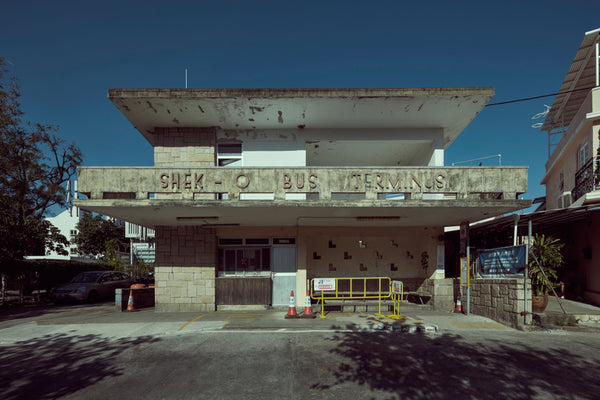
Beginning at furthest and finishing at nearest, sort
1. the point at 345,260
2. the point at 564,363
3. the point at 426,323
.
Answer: the point at 345,260
the point at 426,323
the point at 564,363

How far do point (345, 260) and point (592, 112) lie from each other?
11.7 meters

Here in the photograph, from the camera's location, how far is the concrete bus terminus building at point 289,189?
10164 millimetres

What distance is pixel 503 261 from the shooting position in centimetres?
1043

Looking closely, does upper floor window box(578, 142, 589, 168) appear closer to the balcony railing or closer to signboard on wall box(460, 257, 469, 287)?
the balcony railing

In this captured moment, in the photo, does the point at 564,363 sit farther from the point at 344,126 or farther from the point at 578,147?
the point at 578,147

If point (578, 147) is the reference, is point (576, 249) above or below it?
below

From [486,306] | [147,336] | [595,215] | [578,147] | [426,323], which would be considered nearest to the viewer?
[147,336]

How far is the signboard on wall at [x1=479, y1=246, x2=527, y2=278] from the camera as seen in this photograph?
31.9ft

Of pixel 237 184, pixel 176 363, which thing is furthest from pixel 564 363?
pixel 237 184

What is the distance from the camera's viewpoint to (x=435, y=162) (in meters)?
13.1

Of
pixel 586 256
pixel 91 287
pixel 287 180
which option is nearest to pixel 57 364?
pixel 287 180

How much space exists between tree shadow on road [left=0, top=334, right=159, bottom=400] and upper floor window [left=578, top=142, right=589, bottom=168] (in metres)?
18.2

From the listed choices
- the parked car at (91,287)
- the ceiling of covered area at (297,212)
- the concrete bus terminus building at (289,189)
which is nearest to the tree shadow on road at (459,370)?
the ceiling of covered area at (297,212)

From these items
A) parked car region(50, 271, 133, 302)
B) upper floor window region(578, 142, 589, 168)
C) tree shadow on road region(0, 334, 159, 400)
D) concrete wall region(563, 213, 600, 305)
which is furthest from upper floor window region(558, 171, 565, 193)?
parked car region(50, 271, 133, 302)
